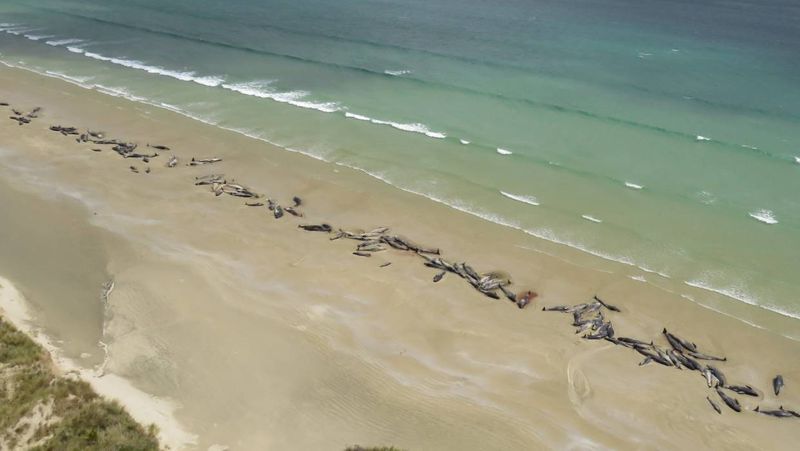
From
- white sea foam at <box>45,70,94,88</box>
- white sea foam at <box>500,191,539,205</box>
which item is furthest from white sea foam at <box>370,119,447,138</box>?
white sea foam at <box>45,70,94,88</box>

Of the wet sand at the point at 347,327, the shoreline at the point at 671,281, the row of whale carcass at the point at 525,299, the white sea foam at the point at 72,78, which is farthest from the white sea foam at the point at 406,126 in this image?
the white sea foam at the point at 72,78

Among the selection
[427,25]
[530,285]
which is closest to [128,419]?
[530,285]

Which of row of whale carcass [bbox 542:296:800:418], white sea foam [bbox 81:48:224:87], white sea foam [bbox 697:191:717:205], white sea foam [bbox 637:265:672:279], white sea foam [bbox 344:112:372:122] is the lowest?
row of whale carcass [bbox 542:296:800:418]

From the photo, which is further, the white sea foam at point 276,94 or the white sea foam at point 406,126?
the white sea foam at point 276,94

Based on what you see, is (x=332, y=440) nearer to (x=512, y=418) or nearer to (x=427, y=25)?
(x=512, y=418)

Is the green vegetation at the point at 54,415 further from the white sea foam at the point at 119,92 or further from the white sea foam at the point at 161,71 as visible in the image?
the white sea foam at the point at 161,71

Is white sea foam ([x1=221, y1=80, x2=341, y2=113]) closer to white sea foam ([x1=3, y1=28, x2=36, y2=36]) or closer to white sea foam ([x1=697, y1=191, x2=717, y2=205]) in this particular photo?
white sea foam ([x1=697, y1=191, x2=717, y2=205])
